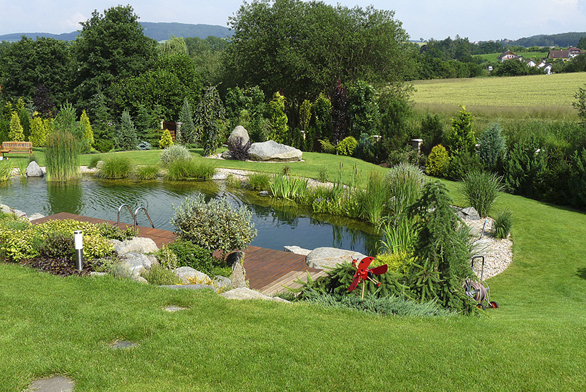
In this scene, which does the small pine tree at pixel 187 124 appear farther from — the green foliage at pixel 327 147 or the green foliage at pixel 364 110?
the green foliage at pixel 364 110

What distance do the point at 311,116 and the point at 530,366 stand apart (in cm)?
2012

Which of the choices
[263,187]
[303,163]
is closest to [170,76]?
[303,163]

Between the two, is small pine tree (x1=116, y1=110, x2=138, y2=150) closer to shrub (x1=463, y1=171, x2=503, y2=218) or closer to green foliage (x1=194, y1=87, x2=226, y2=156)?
green foliage (x1=194, y1=87, x2=226, y2=156)

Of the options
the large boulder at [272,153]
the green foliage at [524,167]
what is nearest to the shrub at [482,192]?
the green foliage at [524,167]

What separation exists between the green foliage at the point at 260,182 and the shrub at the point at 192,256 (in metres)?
7.06

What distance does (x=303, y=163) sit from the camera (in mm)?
16984

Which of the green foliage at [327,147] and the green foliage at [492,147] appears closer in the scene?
the green foliage at [492,147]

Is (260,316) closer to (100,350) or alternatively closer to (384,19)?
(100,350)

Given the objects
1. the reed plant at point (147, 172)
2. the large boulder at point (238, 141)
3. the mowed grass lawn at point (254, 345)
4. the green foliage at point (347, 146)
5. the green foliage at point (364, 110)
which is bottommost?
the reed plant at point (147, 172)

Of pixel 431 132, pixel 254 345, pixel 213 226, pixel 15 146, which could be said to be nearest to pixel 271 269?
pixel 213 226

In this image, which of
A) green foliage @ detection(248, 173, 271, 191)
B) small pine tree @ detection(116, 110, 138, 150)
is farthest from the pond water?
small pine tree @ detection(116, 110, 138, 150)

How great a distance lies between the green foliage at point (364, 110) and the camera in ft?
65.2

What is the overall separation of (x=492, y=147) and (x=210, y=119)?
10.8m

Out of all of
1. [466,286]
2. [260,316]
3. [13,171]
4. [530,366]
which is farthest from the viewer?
[13,171]
